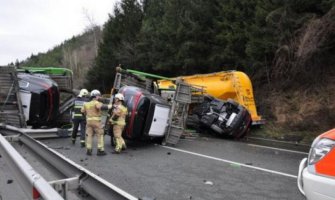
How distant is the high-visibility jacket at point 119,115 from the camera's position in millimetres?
9359

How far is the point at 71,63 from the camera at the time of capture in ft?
242

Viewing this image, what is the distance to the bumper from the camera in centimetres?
283

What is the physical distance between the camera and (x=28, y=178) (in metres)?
3.57

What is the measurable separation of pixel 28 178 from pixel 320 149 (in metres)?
2.48

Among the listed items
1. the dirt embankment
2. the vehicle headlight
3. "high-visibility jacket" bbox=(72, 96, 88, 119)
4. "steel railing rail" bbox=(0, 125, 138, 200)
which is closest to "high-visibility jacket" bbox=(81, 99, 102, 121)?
"high-visibility jacket" bbox=(72, 96, 88, 119)

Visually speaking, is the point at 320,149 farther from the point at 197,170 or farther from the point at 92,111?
the point at 92,111

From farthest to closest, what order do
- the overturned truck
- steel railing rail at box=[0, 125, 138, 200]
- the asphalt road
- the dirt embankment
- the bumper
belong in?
the dirt embankment < the overturned truck < the asphalt road < steel railing rail at box=[0, 125, 138, 200] < the bumper

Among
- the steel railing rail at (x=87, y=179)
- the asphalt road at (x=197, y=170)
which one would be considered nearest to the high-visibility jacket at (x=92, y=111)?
the asphalt road at (x=197, y=170)

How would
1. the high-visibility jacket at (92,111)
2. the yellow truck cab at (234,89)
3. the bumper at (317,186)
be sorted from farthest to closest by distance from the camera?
the yellow truck cab at (234,89) → the high-visibility jacket at (92,111) → the bumper at (317,186)

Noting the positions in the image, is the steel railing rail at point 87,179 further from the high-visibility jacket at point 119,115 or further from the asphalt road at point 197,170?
the high-visibility jacket at point 119,115

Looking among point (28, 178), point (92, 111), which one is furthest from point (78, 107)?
point (28, 178)

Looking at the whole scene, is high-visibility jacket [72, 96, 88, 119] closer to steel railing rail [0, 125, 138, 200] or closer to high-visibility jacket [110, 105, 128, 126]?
high-visibility jacket [110, 105, 128, 126]

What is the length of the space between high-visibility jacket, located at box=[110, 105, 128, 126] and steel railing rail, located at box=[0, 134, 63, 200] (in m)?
4.22

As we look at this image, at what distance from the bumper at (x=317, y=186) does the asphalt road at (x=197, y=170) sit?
162 cm
